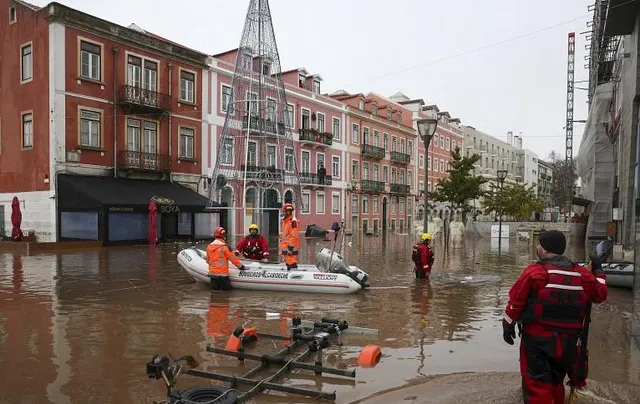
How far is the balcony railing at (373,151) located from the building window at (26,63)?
27.6m

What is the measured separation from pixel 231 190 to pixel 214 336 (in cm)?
2558

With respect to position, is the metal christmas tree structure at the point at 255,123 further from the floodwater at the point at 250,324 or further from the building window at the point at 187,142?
the floodwater at the point at 250,324

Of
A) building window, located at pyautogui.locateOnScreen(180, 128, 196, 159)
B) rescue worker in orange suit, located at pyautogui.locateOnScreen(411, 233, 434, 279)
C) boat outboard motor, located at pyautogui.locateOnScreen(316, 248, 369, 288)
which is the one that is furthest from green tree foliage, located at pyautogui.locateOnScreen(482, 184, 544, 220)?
boat outboard motor, located at pyautogui.locateOnScreen(316, 248, 369, 288)

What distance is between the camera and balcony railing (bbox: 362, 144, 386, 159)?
46.9m

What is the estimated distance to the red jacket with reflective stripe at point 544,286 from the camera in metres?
4.07

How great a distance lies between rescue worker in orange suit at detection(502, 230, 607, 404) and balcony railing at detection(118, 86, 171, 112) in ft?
83.1

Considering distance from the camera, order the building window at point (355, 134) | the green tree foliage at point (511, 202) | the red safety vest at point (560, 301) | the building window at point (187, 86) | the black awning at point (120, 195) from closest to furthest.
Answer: the red safety vest at point (560, 301), the black awning at point (120, 195), the building window at point (187, 86), the green tree foliage at point (511, 202), the building window at point (355, 134)

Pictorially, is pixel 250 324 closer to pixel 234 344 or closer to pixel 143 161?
pixel 234 344

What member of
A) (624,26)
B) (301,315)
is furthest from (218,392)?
(624,26)

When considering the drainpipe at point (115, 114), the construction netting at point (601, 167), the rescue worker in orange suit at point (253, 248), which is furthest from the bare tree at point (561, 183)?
the rescue worker in orange suit at point (253, 248)

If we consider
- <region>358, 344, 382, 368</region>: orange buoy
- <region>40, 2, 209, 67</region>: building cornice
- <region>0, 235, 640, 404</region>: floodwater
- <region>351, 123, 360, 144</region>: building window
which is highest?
<region>40, 2, 209, 67</region>: building cornice

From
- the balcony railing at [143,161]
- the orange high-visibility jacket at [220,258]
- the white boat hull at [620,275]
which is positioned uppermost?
the balcony railing at [143,161]

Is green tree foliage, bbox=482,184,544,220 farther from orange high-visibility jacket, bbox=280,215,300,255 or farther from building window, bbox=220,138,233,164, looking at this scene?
orange high-visibility jacket, bbox=280,215,300,255

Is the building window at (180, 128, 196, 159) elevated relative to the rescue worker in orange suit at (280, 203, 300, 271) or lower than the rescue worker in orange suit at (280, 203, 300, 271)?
elevated
